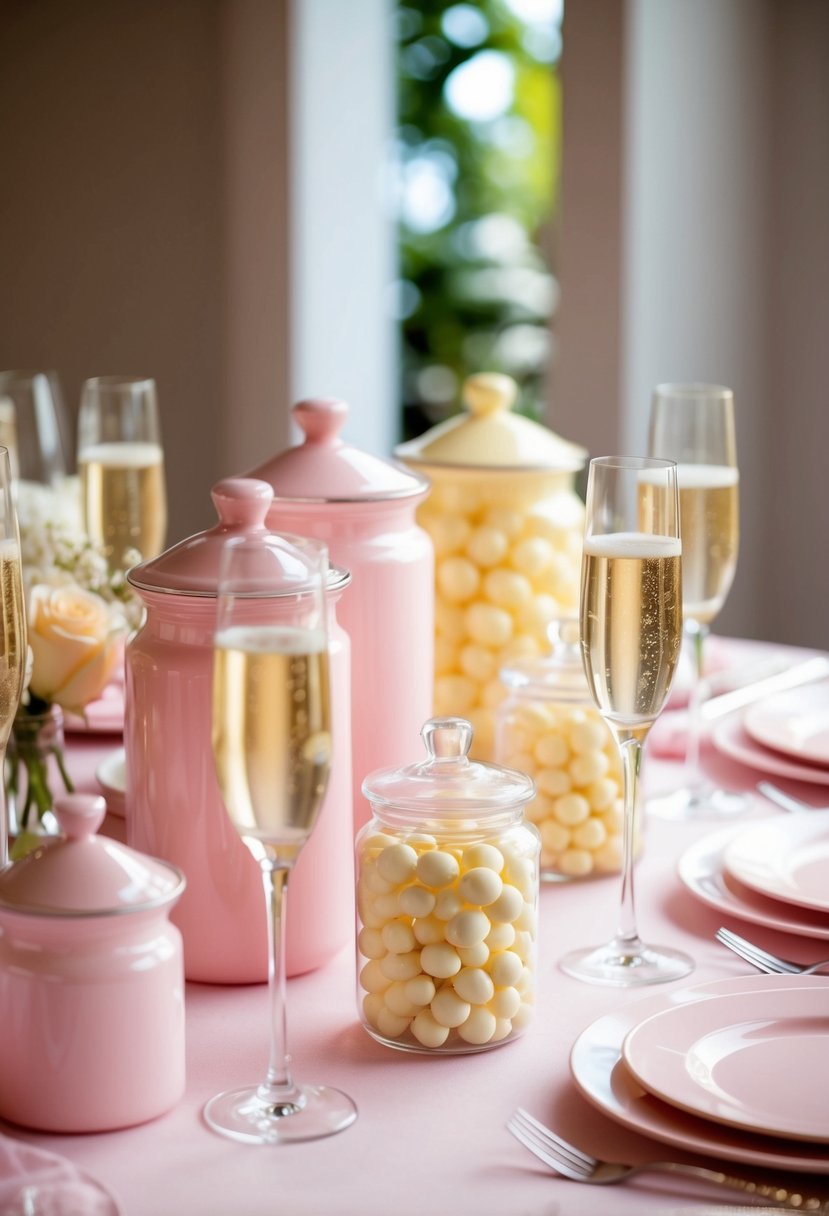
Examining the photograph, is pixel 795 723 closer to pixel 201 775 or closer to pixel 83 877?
pixel 201 775

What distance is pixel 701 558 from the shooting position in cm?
137

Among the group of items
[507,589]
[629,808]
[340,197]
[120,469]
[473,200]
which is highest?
[473,200]

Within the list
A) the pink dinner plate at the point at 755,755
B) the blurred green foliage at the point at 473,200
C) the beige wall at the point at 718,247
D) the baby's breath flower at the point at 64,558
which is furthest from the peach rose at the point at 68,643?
the blurred green foliage at the point at 473,200

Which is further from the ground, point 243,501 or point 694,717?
point 243,501

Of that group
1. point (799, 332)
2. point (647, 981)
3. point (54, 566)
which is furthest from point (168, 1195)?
point (799, 332)

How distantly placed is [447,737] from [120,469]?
73 cm

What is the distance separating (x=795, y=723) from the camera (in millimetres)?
1499

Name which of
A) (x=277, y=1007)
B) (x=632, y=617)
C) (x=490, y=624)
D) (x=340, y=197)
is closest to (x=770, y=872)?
(x=632, y=617)

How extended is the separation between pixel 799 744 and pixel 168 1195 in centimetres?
89

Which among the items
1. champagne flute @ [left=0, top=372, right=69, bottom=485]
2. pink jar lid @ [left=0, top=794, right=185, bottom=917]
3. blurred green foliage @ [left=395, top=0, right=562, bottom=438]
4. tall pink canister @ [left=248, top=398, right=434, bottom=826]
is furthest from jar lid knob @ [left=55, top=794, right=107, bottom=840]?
blurred green foliage @ [left=395, top=0, right=562, bottom=438]

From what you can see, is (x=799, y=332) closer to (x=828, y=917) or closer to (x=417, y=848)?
(x=828, y=917)

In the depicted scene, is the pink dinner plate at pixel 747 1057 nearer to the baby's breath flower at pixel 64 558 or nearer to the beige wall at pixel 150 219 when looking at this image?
the baby's breath flower at pixel 64 558

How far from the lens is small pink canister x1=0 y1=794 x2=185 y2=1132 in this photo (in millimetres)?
759

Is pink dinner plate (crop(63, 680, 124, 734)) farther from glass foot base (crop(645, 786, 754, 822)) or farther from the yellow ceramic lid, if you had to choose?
glass foot base (crop(645, 786, 754, 822))
